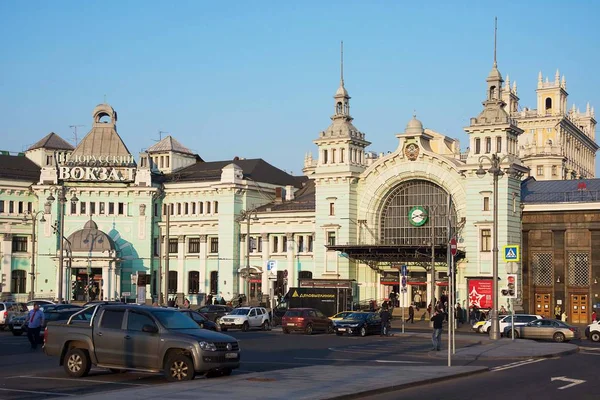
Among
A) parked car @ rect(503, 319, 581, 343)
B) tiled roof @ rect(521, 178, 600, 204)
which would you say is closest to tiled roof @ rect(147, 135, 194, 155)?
tiled roof @ rect(521, 178, 600, 204)

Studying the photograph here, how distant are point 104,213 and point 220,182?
43.1ft

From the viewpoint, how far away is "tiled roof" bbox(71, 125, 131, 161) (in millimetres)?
103625

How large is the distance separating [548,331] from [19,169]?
227ft

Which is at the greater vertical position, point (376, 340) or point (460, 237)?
point (460, 237)

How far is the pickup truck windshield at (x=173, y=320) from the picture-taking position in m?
26.0

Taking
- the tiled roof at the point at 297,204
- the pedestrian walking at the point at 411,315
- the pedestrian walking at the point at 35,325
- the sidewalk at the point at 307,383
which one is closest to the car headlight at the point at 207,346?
the sidewalk at the point at 307,383

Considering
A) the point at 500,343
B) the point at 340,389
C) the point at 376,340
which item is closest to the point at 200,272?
the point at 376,340

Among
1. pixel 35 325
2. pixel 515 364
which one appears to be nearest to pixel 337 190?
pixel 35 325

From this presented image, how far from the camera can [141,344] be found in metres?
25.6

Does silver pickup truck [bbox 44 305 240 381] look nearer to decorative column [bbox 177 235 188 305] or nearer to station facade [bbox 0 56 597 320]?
station facade [bbox 0 56 597 320]

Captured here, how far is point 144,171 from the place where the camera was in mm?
99438

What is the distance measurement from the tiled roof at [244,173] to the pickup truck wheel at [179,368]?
2887 inches

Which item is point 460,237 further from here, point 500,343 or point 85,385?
point 85,385

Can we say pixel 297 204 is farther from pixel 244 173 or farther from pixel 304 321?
pixel 304 321
